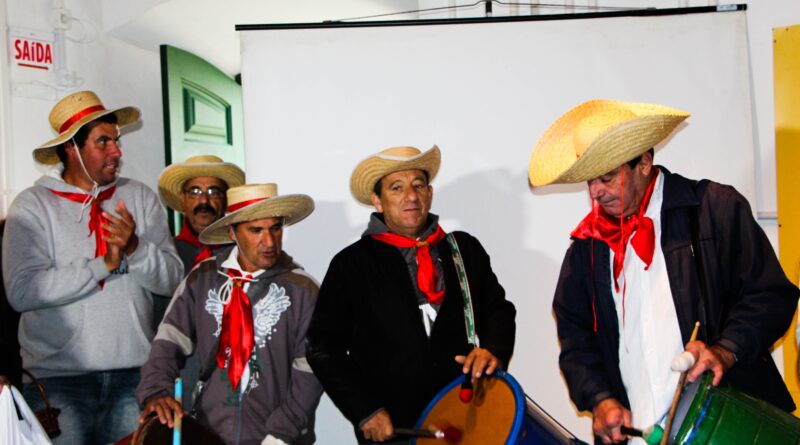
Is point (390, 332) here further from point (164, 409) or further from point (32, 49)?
point (32, 49)

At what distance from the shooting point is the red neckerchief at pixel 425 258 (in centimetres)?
308

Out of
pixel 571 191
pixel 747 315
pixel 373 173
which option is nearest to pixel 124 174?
pixel 373 173

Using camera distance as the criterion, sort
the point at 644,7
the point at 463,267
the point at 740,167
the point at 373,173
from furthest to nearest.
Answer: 1. the point at 644,7
2. the point at 740,167
3. the point at 373,173
4. the point at 463,267

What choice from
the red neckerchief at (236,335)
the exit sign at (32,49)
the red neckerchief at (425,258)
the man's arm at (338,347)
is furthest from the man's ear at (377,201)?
the exit sign at (32,49)

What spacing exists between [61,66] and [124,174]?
0.71 meters

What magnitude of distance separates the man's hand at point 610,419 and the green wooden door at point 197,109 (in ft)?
10.9

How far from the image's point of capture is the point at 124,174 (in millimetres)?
5027

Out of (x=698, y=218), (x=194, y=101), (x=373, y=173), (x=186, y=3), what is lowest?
(x=698, y=218)

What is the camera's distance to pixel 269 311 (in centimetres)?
327

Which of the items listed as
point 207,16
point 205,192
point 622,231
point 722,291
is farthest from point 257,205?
point 207,16

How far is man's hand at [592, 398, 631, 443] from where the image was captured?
101 inches

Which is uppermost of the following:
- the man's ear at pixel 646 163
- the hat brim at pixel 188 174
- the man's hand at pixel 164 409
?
the hat brim at pixel 188 174

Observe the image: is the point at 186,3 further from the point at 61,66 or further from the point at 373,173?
the point at 373,173

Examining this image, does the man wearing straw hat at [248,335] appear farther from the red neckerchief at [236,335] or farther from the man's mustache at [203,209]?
the man's mustache at [203,209]
